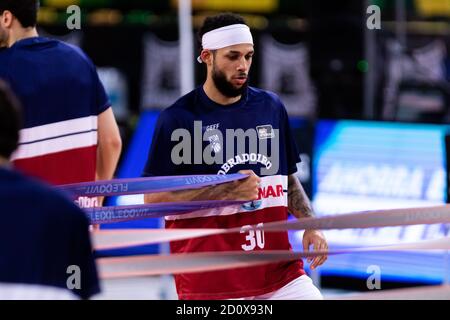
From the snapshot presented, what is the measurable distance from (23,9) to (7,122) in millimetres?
2952

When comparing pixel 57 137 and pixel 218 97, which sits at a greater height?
pixel 218 97

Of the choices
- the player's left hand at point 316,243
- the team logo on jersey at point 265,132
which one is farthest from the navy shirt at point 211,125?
the player's left hand at point 316,243

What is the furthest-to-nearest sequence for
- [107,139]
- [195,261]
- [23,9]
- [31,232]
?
[107,139] < [23,9] < [195,261] < [31,232]

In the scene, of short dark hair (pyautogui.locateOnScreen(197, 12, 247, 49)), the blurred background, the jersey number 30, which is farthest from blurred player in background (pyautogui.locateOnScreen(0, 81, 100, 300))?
the blurred background

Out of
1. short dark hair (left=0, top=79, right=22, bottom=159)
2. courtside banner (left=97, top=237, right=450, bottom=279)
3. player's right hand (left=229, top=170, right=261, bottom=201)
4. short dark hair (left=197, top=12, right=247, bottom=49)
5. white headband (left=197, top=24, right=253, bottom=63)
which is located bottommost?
courtside banner (left=97, top=237, right=450, bottom=279)

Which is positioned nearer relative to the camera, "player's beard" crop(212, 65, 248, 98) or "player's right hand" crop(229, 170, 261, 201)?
"player's right hand" crop(229, 170, 261, 201)

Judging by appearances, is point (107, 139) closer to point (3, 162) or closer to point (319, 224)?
point (319, 224)

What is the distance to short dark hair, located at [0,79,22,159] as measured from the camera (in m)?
3.98

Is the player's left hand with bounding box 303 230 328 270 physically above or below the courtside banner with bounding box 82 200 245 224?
below

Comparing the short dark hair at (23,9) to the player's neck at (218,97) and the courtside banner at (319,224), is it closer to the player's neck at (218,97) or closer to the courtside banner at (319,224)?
the player's neck at (218,97)

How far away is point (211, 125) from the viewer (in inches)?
266

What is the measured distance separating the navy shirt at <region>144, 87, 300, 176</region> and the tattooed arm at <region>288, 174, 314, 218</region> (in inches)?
4.7

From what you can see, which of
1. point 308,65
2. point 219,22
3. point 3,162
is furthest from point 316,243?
point 308,65

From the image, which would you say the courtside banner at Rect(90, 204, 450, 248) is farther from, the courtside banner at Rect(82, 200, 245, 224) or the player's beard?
the player's beard
